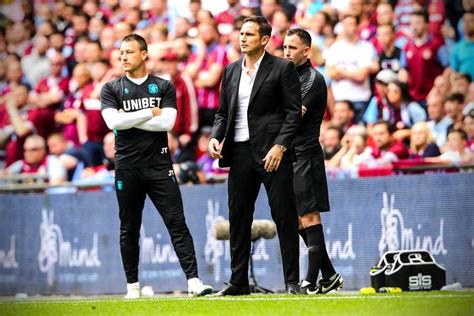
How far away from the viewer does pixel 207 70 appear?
19.0 m

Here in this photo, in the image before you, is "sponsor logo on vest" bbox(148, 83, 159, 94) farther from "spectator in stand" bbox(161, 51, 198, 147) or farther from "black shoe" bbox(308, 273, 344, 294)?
"spectator in stand" bbox(161, 51, 198, 147)

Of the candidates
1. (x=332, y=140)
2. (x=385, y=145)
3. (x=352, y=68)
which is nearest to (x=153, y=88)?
(x=385, y=145)

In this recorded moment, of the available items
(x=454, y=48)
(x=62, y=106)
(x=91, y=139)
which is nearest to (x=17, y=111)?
(x=62, y=106)

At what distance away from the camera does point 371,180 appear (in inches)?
612

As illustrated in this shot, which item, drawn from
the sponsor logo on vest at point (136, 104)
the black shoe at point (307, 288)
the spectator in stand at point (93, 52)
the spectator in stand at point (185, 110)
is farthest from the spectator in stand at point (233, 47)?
the black shoe at point (307, 288)

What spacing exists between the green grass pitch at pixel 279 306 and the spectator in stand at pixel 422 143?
160 inches

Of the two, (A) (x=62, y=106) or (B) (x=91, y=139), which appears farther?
(A) (x=62, y=106)

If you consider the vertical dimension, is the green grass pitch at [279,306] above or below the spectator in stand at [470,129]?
below

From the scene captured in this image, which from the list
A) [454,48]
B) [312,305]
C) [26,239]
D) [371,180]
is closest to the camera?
[312,305]

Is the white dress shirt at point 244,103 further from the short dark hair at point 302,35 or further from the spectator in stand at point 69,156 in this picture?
the spectator in stand at point 69,156

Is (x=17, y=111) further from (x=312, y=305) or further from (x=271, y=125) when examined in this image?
(x=312, y=305)

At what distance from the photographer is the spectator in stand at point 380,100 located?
17.0 metres

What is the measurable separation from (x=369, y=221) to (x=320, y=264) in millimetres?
3226

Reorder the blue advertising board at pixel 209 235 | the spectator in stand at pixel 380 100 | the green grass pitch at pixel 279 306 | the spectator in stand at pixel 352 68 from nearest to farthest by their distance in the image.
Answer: the green grass pitch at pixel 279 306, the blue advertising board at pixel 209 235, the spectator in stand at pixel 380 100, the spectator in stand at pixel 352 68
